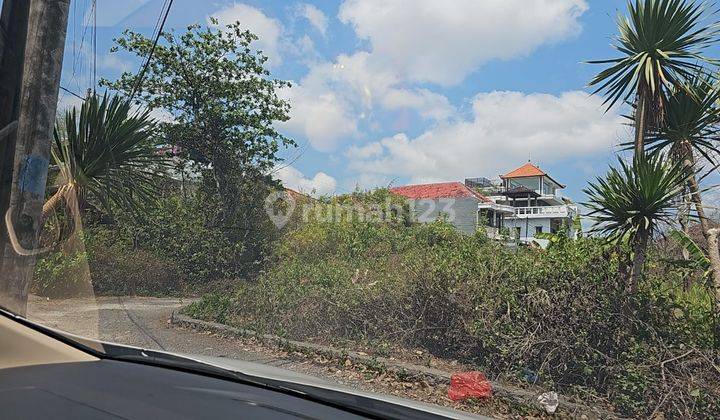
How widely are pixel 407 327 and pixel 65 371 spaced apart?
4286 mm

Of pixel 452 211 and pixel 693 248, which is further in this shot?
pixel 452 211

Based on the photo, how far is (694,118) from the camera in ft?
17.3

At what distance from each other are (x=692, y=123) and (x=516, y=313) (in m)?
2.53

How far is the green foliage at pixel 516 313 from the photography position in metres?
4.39

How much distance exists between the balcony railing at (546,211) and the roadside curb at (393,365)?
2.30m

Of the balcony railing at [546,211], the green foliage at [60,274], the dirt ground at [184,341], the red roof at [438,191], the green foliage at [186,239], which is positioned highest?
the red roof at [438,191]

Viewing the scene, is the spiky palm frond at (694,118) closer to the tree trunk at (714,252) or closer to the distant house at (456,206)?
the tree trunk at (714,252)

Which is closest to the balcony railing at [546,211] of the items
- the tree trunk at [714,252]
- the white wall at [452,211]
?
the white wall at [452,211]

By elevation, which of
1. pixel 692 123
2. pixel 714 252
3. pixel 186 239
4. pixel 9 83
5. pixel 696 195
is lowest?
pixel 186 239

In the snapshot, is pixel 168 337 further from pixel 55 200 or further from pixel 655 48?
pixel 655 48

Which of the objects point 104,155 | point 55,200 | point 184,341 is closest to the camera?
point 55,200

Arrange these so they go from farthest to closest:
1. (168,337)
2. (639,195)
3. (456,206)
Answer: (456,206), (168,337), (639,195)

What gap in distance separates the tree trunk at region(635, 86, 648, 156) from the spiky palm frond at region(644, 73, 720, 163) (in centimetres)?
15

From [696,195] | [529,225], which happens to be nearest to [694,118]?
[696,195]
